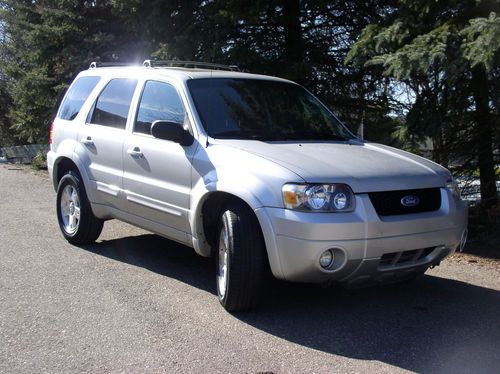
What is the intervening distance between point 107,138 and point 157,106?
32.2 inches

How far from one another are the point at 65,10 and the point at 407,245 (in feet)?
39.0

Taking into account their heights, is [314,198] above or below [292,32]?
below

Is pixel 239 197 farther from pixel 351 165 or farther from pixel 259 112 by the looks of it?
pixel 259 112

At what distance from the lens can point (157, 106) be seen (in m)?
5.77

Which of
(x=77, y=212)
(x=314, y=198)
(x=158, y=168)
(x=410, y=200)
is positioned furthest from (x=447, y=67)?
(x=77, y=212)

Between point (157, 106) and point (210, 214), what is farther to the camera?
point (157, 106)

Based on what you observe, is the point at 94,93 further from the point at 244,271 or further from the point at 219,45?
the point at 244,271

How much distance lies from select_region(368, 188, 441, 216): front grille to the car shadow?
2.92 ft

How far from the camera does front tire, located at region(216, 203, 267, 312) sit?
4.43m

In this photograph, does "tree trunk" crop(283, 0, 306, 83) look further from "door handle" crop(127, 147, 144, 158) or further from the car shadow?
the car shadow

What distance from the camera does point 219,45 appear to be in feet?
28.9

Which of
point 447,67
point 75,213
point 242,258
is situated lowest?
point 75,213

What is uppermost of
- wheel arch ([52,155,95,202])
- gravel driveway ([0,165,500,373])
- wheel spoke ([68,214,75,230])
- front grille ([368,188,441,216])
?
front grille ([368,188,441,216])

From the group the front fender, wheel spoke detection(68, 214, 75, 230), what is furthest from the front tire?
wheel spoke detection(68, 214, 75, 230)
